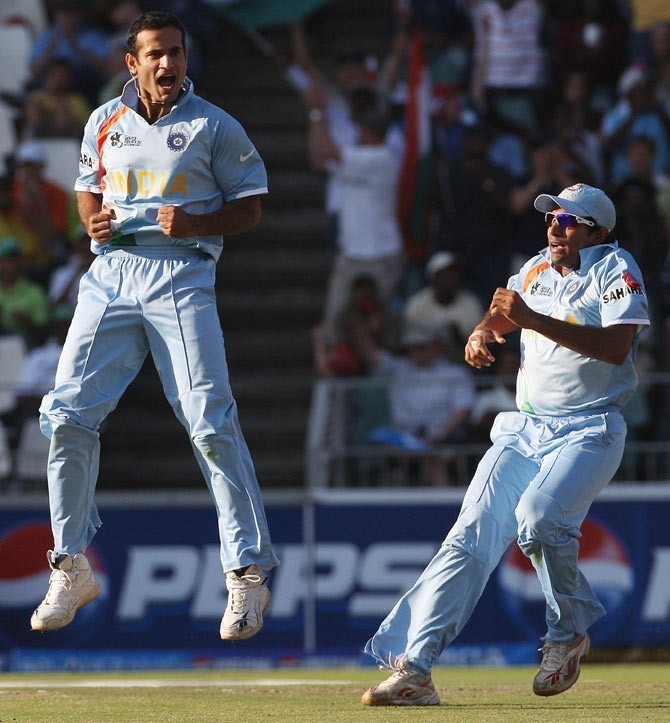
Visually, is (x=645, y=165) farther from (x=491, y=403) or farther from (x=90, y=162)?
(x=90, y=162)

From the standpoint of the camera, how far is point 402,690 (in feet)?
22.8

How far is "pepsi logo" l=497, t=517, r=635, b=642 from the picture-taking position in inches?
481

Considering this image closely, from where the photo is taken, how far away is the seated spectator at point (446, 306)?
13.3 m

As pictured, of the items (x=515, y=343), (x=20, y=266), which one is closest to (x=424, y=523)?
(x=515, y=343)

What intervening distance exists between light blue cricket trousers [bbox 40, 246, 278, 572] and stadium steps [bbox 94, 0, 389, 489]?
708 centimetres

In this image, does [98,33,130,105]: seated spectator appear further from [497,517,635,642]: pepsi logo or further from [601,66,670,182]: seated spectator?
[497,517,635,642]: pepsi logo

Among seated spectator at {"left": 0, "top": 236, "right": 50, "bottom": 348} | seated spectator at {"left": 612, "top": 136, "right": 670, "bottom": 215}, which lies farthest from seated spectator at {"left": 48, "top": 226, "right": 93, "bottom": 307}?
seated spectator at {"left": 612, "top": 136, "right": 670, "bottom": 215}

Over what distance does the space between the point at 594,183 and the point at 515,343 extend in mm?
2213

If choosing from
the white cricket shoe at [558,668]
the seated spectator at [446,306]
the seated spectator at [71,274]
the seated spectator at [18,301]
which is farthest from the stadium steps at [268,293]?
the white cricket shoe at [558,668]

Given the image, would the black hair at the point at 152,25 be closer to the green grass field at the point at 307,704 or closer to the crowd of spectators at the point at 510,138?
the green grass field at the point at 307,704

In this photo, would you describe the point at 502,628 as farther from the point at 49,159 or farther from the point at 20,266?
the point at 49,159

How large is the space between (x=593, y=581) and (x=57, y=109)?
6750 mm

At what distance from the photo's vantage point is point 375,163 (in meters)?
14.2

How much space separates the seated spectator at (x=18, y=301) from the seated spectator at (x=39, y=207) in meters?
0.56
